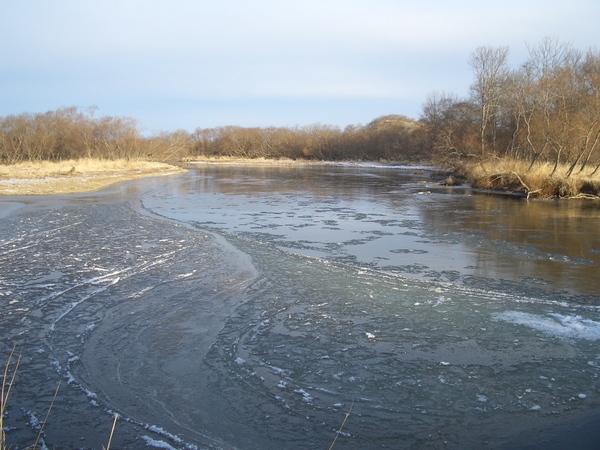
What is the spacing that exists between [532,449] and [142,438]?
306cm

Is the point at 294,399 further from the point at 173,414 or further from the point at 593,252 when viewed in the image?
the point at 593,252

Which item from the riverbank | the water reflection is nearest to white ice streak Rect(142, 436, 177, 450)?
the water reflection

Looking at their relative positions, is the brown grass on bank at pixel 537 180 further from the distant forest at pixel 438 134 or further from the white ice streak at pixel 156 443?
the white ice streak at pixel 156 443

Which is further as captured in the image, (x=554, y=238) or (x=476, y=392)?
(x=554, y=238)

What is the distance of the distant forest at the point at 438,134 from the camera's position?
27.7 m

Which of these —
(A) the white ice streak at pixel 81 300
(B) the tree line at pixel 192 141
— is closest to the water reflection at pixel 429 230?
(A) the white ice streak at pixel 81 300

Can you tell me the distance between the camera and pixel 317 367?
5148mm

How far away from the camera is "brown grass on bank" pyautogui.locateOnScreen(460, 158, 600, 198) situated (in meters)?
24.2

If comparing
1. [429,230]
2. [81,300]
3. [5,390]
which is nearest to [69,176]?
[429,230]

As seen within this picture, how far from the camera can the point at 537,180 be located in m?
25.0

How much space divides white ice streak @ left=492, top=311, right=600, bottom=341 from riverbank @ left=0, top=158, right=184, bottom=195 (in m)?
22.6

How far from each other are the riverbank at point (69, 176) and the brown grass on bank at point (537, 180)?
23.0 metres

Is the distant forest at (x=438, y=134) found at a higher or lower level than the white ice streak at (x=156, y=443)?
higher

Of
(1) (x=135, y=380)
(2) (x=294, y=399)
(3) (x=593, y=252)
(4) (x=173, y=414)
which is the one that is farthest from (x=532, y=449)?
(3) (x=593, y=252)
